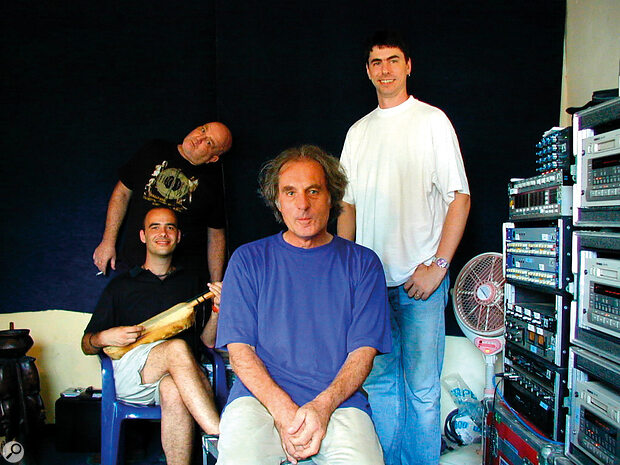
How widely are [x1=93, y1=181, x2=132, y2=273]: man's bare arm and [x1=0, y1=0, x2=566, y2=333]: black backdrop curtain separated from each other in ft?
0.66

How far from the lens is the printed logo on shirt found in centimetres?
306

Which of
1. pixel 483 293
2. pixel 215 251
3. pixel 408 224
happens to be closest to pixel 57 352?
pixel 215 251

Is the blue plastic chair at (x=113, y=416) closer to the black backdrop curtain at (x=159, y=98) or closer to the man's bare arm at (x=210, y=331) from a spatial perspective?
the man's bare arm at (x=210, y=331)

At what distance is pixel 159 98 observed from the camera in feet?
11.1

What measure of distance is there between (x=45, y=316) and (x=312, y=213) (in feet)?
7.01

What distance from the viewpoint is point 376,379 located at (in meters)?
2.78

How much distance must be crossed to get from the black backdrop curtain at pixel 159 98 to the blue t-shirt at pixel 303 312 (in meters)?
1.34

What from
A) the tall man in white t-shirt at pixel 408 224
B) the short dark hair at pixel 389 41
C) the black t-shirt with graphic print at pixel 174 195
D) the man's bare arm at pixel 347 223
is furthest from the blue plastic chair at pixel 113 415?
the short dark hair at pixel 389 41

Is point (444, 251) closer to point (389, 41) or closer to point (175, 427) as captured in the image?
point (389, 41)

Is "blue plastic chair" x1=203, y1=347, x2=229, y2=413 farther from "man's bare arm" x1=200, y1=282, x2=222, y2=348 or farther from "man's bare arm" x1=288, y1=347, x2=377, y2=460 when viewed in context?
"man's bare arm" x1=288, y1=347, x2=377, y2=460

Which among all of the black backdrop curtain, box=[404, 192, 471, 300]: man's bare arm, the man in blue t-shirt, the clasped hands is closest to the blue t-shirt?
the man in blue t-shirt

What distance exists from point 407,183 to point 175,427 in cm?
149

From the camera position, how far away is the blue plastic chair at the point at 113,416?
260 cm

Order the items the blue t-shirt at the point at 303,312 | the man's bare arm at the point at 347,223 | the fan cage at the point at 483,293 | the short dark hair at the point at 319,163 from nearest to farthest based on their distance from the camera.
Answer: the blue t-shirt at the point at 303,312
the short dark hair at the point at 319,163
the fan cage at the point at 483,293
the man's bare arm at the point at 347,223
